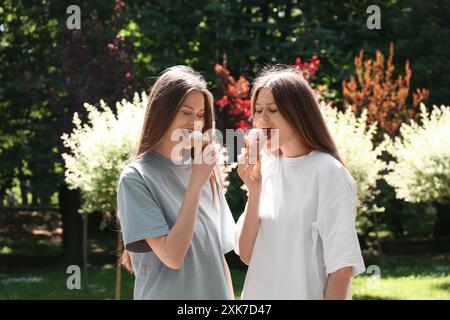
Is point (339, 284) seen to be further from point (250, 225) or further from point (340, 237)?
point (250, 225)

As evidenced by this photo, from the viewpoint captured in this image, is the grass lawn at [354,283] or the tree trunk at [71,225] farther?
the tree trunk at [71,225]

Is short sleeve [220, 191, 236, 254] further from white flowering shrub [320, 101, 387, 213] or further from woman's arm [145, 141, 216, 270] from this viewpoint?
white flowering shrub [320, 101, 387, 213]

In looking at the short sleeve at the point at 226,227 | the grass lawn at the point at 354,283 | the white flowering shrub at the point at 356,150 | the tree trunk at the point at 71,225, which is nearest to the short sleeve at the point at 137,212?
the short sleeve at the point at 226,227

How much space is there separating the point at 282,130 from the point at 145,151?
57 centimetres

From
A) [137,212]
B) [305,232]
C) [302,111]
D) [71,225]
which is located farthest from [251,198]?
[71,225]

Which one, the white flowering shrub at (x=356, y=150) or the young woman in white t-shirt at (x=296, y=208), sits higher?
the young woman in white t-shirt at (x=296, y=208)

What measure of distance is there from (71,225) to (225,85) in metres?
4.93

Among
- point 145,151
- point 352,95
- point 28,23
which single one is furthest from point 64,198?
point 145,151

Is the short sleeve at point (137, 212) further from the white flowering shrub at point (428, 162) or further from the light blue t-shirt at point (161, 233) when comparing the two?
the white flowering shrub at point (428, 162)

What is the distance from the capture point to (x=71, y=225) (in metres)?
15.7

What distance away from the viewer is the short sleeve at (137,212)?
2594 millimetres

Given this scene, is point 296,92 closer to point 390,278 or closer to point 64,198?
point 390,278

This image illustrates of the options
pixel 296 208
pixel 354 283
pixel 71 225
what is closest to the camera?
pixel 296 208

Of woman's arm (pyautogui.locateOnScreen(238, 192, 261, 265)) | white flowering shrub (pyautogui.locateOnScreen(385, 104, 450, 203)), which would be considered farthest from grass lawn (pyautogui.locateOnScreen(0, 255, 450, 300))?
woman's arm (pyautogui.locateOnScreen(238, 192, 261, 265))
